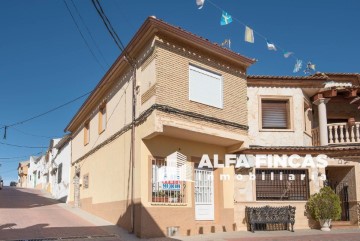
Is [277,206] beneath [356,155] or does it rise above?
beneath

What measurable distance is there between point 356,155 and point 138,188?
910 centimetres

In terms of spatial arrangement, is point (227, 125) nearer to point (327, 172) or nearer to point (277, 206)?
point (277, 206)

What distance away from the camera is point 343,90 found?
1695cm

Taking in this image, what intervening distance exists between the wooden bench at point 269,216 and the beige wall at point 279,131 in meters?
3.07

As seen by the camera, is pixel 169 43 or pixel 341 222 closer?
pixel 169 43

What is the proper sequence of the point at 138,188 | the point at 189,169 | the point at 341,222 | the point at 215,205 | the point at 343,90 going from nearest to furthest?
the point at 138,188, the point at 189,169, the point at 215,205, the point at 341,222, the point at 343,90

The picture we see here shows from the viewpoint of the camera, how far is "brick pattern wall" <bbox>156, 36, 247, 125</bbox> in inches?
476

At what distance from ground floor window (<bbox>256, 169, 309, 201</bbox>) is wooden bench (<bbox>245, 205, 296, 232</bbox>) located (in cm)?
98

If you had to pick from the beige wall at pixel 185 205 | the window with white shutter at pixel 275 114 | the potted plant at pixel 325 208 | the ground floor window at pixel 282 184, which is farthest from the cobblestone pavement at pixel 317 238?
the window with white shutter at pixel 275 114

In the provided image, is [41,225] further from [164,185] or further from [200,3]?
[200,3]

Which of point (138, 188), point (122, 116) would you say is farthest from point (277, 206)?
point (122, 116)

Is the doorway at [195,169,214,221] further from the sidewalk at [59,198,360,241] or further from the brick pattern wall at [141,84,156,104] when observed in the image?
the brick pattern wall at [141,84,156,104]

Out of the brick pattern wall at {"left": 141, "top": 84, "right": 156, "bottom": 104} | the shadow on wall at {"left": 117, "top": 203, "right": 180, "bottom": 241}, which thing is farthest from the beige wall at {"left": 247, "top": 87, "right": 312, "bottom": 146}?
the shadow on wall at {"left": 117, "top": 203, "right": 180, "bottom": 241}

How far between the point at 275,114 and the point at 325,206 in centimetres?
450
